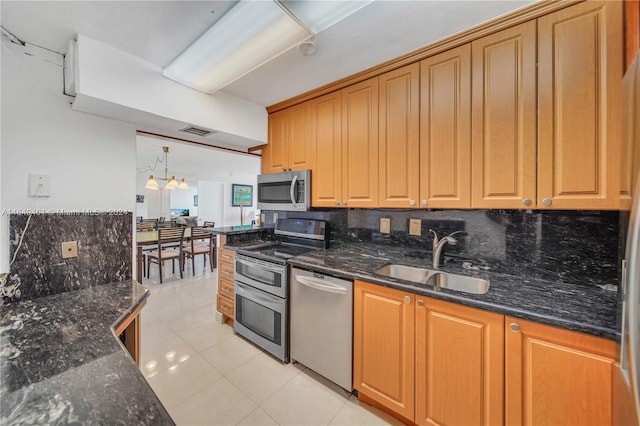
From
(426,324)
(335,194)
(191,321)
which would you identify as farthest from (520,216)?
(191,321)

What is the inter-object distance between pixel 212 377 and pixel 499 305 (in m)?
1.91

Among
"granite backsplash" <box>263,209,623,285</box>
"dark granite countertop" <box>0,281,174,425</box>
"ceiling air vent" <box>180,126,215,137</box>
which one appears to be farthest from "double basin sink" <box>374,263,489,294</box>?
"ceiling air vent" <box>180,126,215,137</box>

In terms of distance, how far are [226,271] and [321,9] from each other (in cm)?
228

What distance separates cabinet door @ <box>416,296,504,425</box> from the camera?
3.61 ft

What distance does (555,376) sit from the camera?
3.19 ft

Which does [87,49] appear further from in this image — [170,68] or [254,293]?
[254,293]

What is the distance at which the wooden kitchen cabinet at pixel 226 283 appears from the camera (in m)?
2.43

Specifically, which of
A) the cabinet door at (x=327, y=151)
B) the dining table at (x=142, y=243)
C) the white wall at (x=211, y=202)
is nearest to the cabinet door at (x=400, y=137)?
the cabinet door at (x=327, y=151)

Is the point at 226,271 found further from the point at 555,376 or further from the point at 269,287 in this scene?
the point at 555,376

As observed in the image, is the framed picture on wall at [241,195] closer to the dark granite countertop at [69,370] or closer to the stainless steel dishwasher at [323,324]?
the stainless steel dishwasher at [323,324]

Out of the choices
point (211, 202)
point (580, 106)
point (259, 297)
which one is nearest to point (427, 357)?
point (259, 297)

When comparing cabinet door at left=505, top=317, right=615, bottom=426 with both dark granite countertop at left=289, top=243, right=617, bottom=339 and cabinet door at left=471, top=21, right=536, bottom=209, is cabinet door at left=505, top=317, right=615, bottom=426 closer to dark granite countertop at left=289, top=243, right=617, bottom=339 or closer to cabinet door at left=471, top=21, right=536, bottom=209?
dark granite countertop at left=289, top=243, right=617, bottom=339

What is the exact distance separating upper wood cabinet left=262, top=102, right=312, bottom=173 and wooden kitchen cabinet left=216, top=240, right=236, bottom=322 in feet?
3.18

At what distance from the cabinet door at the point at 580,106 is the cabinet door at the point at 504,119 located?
0.04 m
